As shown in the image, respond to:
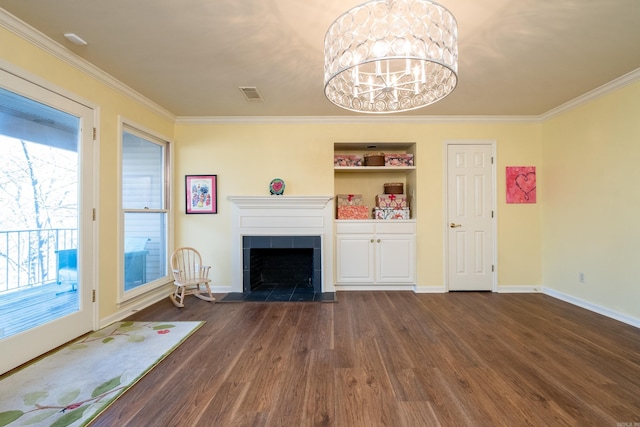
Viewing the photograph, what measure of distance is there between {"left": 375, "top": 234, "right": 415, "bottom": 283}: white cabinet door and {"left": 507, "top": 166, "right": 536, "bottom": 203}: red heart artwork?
1550mm

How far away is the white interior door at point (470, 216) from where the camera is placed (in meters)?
4.01

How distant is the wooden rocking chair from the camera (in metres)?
3.57

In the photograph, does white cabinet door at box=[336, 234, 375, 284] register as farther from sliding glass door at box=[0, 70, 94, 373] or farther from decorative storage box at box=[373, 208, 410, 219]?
sliding glass door at box=[0, 70, 94, 373]

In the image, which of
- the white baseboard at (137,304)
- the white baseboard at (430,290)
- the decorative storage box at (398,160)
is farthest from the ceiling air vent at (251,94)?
the white baseboard at (430,290)

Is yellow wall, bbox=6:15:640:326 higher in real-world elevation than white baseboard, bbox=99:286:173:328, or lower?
higher

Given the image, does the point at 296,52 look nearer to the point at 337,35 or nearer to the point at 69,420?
the point at 337,35

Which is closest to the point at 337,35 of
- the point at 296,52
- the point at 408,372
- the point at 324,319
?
the point at 296,52

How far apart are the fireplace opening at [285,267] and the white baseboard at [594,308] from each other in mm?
3352

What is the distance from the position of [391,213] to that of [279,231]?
1670 mm

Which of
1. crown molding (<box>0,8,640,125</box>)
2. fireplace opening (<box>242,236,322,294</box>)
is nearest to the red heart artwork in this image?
crown molding (<box>0,8,640,125</box>)

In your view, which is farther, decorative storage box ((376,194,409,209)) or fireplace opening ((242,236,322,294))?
decorative storage box ((376,194,409,209))

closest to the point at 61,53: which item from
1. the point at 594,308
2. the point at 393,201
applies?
the point at 393,201

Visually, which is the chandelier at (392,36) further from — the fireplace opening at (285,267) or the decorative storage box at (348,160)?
the fireplace opening at (285,267)

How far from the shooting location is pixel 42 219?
2.29 meters
